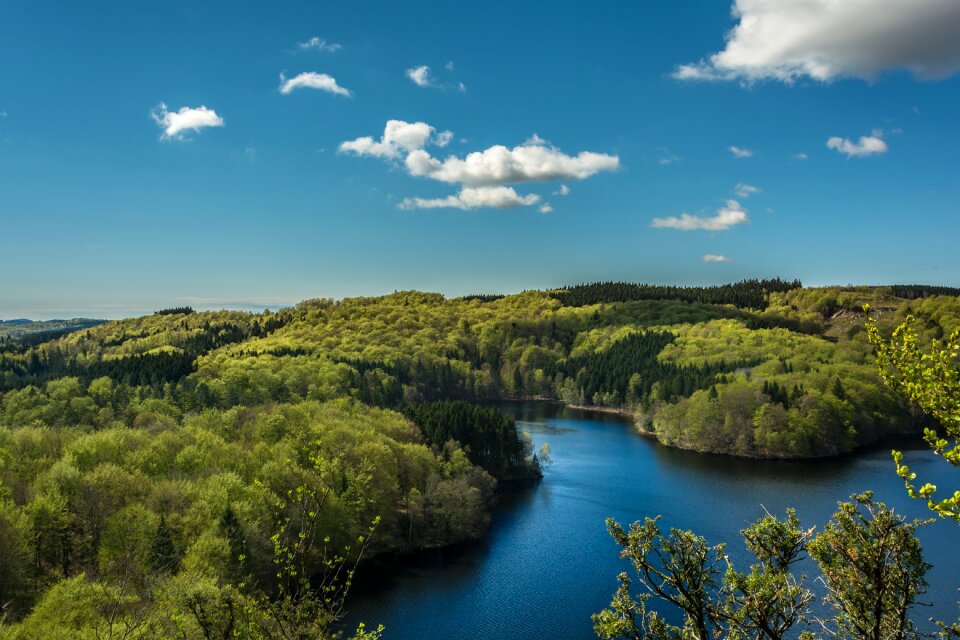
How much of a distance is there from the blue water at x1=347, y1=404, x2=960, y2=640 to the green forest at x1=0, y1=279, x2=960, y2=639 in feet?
13.6

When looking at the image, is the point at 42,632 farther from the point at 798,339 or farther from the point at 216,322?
the point at 216,322

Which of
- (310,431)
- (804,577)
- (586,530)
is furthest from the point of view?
(310,431)

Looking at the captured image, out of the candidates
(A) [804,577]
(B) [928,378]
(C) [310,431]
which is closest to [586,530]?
(C) [310,431]

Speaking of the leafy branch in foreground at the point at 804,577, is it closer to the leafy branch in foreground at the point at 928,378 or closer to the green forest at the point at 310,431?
the leafy branch in foreground at the point at 928,378

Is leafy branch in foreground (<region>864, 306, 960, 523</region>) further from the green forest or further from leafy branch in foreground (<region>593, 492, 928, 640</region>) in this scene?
leafy branch in foreground (<region>593, 492, 928, 640</region>)

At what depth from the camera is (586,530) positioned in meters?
57.8

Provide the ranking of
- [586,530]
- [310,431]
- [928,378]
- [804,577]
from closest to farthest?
[928,378], [804,577], [586,530], [310,431]

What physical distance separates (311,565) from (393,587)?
22.1 ft

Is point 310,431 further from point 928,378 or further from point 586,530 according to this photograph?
point 928,378

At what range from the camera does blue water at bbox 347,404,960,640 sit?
41656 millimetres

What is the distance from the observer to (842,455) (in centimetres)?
8988

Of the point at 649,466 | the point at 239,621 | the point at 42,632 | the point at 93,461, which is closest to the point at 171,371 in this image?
the point at 93,461

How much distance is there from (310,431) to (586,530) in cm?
2761

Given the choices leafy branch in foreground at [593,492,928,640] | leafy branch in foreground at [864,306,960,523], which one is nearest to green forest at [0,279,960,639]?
leafy branch in foreground at [864,306,960,523]
